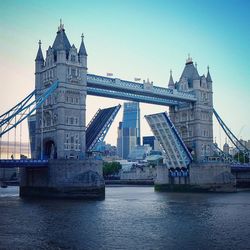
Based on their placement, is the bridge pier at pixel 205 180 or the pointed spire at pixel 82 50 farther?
the bridge pier at pixel 205 180

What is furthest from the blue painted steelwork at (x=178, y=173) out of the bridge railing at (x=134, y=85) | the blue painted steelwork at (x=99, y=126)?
the blue painted steelwork at (x=99, y=126)

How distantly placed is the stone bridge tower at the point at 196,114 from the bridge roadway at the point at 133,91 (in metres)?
2.38

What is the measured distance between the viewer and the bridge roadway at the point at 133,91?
70562mm

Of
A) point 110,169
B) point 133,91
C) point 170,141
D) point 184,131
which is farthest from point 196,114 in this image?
point 110,169

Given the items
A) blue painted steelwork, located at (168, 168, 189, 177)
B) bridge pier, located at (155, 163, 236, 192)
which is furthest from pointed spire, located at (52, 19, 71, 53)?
bridge pier, located at (155, 163, 236, 192)

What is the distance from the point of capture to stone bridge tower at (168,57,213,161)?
86.1 m

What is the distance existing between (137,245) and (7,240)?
29.7 feet

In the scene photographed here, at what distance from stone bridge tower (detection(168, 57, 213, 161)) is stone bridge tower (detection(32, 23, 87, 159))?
27472 millimetres

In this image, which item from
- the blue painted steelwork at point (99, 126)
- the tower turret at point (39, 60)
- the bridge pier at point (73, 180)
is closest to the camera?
the bridge pier at point (73, 180)

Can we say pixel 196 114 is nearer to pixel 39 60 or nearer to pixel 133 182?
pixel 39 60

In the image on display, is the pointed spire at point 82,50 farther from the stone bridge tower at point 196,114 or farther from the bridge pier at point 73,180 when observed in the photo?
the stone bridge tower at point 196,114

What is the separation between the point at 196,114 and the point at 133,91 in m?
17.4

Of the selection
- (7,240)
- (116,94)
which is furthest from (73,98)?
(7,240)

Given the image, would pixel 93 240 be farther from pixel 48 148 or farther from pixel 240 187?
pixel 240 187
